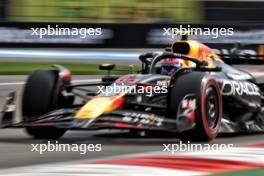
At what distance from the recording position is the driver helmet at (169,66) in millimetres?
8872

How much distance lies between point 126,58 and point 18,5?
4316 mm

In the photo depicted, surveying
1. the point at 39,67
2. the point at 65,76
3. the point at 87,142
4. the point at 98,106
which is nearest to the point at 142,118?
the point at 98,106

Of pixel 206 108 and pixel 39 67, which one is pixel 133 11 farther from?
pixel 206 108

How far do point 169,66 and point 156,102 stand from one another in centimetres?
70

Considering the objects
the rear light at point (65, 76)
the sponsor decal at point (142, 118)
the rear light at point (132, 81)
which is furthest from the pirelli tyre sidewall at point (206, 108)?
the rear light at point (65, 76)

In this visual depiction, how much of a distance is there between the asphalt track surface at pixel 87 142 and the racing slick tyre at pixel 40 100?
5.1 inches

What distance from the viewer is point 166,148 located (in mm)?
7625

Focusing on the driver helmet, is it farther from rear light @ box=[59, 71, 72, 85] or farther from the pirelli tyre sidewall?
rear light @ box=[59, 71, 72, 85]

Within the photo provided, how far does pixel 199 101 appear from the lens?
7.79 metres

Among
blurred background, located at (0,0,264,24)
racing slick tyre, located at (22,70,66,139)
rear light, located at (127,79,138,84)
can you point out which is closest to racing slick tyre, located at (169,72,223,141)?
rear light, located at (127,79,138,84)

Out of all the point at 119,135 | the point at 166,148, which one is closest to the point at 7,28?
the point at 119,135

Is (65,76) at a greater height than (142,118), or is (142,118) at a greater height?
(65,76)

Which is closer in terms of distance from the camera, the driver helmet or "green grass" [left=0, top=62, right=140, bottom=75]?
the driver helmet

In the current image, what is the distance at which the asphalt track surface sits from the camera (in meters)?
6.96
